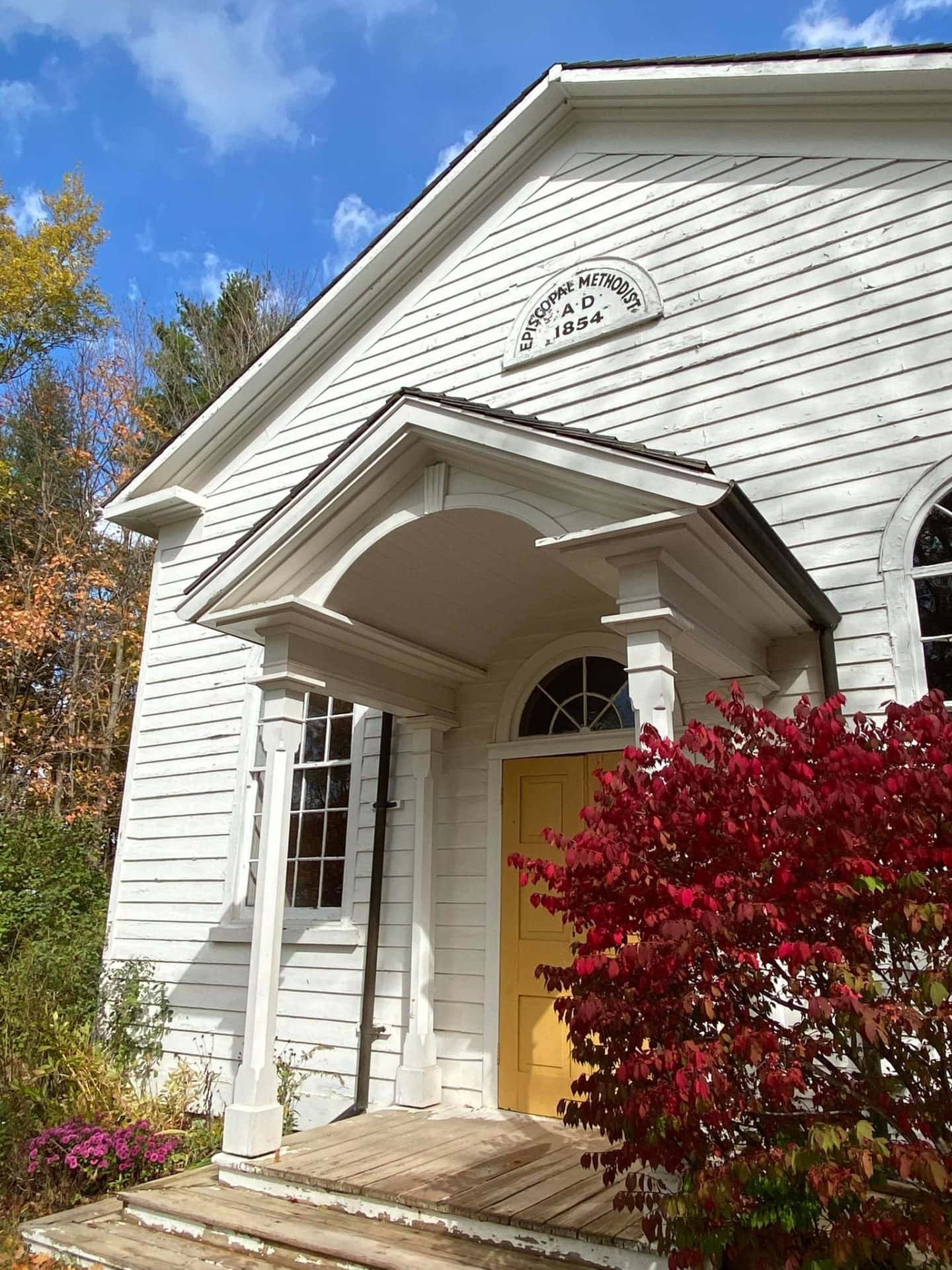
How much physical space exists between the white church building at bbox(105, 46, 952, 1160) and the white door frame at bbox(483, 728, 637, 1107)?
2 cm

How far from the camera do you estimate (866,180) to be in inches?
232

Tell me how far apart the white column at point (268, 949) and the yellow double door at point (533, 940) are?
1.54 metres

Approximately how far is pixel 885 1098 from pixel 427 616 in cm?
381

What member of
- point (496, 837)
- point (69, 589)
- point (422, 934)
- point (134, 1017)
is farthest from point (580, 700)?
point (69, 589)

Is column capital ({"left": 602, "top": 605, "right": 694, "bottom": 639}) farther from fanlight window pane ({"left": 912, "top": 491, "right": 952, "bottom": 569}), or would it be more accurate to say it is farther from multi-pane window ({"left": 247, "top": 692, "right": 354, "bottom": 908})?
multi-pane window ({"left": 247, "top": 692, "right": 354, "bottom": 908})

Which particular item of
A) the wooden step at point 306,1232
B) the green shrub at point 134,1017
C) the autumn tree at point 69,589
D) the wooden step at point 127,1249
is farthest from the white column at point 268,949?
the autumn tree at point 69,589

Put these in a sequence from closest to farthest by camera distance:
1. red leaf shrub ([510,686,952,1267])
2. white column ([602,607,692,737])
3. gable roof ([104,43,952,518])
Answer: red leaf shrub ([510,686,952,1267])
white column ([602,607,692,737])
gable roof ([104,43,952,518])

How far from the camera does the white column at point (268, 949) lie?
15.8 ft

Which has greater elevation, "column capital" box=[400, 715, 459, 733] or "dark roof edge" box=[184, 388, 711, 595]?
"dark roof edge" box=[184, 388, 711, 595]

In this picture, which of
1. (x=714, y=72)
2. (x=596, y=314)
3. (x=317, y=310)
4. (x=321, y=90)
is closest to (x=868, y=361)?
(x=596, y=314)

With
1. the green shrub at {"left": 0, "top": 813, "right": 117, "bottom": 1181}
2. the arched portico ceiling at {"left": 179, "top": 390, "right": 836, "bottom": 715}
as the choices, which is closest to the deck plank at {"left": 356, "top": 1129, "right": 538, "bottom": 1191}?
the arched portico ceiling at {"left": 179, "top": 390, "right": 836, "bottom": 715}

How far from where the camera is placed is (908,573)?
5090 mm

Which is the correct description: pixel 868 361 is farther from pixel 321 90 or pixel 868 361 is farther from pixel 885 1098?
pixel 321 90

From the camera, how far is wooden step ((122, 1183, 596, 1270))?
372 centimetres
